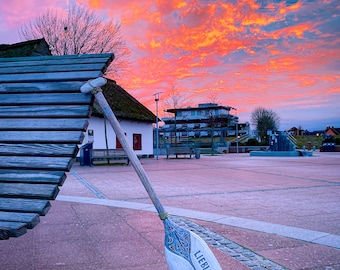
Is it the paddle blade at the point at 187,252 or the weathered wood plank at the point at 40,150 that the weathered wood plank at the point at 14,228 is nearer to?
the weathered wood plank at the point at 40,150

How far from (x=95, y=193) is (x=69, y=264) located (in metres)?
4.96

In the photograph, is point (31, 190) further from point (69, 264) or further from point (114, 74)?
point (114, 74)

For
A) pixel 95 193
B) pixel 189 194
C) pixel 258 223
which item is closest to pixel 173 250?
pixel 258 223

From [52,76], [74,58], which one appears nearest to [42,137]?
[52,76]

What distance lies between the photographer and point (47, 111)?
Answer: 2.64m

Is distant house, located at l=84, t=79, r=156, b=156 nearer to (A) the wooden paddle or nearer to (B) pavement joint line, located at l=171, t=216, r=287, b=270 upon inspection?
(B) pavement joint line, located at l=171, t=216, r=287, b=270

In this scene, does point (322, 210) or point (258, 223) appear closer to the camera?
point (258, 223)

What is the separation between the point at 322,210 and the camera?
19.7 feet

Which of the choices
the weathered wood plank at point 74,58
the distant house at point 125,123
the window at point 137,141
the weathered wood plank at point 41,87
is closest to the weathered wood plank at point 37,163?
Result: the weathered wood plank at point 41,87

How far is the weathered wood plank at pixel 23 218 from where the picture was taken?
211 cm

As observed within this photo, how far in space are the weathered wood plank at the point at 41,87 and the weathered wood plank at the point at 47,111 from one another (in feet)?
0.53

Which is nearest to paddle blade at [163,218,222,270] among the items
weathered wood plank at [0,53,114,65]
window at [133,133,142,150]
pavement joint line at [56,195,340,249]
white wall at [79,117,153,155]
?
weathered wood plank at [0,53,114,65]

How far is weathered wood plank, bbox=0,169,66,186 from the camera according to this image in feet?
7.52

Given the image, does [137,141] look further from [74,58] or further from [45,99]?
[45,99]
